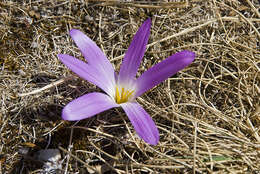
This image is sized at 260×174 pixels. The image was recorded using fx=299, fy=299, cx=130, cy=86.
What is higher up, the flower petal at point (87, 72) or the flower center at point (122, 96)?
the flower petal at point (87, 72)

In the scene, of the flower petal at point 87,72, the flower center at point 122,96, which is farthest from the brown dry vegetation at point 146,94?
the flower petal at point 87,72

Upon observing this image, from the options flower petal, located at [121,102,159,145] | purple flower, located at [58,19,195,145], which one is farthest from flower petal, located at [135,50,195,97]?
flower petal, located at [121,102,159,145]

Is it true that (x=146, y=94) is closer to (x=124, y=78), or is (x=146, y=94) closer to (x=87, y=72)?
(x=124, y=78)

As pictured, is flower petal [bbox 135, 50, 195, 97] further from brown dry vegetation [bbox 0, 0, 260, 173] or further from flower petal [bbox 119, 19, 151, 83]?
brown dry vegetation [bbox 0, 0, 260, 173]

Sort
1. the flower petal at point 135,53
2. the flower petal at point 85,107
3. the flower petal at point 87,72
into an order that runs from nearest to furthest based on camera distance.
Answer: the flower petal at point 85,107 → the flower petal at point 87,72 → the flower petal at point 135,53

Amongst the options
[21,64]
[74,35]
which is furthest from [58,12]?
[74,35]

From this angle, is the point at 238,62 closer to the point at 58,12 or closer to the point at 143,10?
the point at 143,10

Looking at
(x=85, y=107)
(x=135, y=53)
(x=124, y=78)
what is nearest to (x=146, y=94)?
(x=124, y=78)

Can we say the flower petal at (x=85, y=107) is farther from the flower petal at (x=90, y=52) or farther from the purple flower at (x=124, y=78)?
the flower petal at (x=90, y=52)
